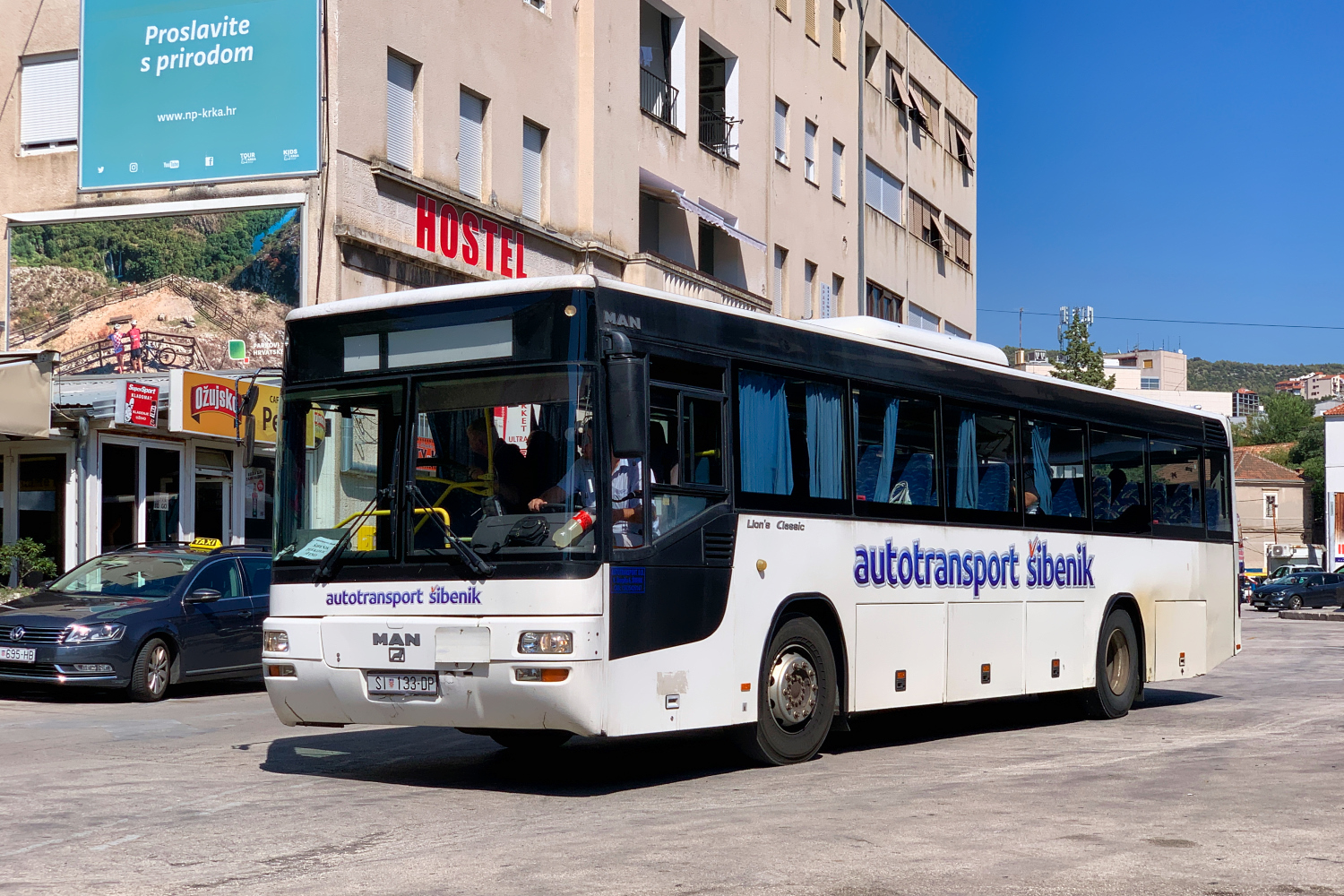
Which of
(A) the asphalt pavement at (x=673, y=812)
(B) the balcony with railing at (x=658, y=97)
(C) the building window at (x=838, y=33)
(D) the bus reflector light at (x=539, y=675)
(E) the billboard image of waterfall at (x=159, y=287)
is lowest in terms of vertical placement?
(A) the asphalt pavement at (x=673, y=812)

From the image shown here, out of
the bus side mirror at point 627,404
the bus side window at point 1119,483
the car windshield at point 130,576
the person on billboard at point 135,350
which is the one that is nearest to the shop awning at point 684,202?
the person on billboard at point 135,350

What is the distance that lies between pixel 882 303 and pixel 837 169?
4.85m

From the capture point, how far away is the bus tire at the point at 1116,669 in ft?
46.6

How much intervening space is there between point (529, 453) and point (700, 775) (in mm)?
2559

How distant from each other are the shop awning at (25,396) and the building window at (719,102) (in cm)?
1732

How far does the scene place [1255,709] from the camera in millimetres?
15195

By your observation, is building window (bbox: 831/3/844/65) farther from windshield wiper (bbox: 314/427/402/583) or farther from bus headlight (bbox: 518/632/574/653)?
bus headlight (bbox: 518/632/574/653)

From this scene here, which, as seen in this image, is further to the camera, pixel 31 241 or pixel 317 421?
pixel 31 241

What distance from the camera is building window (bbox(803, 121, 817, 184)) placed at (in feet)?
128

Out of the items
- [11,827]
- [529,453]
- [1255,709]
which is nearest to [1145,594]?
[1255,709]

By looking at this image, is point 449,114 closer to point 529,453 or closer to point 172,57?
point 172,57

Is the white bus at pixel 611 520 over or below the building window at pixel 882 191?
below

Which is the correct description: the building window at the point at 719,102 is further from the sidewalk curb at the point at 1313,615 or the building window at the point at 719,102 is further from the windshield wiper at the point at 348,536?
the windshield wiper at the point at 348,536

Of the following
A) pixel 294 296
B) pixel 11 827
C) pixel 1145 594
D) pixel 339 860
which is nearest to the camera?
pixel 339 860
